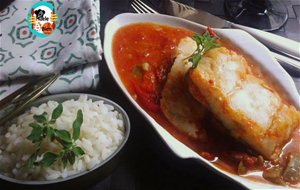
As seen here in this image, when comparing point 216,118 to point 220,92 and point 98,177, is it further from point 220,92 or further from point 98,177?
point 98,177

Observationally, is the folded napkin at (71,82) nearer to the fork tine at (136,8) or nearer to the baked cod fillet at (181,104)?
the baked cod fillet at (181,104)

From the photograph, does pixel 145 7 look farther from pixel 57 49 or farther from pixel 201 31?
pixel 57 49

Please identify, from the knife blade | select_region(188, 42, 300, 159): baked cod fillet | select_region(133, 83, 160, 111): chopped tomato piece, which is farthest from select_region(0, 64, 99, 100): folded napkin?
the knife blade

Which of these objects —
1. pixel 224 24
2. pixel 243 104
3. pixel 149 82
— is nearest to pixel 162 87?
pixel 149 82

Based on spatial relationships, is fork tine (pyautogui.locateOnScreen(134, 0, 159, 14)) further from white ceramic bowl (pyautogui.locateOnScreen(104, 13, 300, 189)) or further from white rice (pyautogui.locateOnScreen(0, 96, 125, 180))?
white rice (pyautogui.locateOnScreen(0, 96, 125, 180))

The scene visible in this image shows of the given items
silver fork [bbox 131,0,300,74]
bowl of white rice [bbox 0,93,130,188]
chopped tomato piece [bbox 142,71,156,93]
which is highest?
silver fork [bbox 131,0,300,74]

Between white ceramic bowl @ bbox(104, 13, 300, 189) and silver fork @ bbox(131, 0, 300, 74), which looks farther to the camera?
A: silver fork @ bbox(131, 0, 300, 74)

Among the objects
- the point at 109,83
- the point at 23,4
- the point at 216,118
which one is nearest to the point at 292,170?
the point at 216,118
